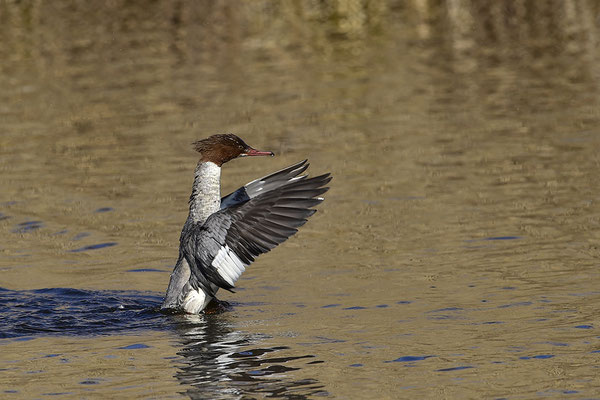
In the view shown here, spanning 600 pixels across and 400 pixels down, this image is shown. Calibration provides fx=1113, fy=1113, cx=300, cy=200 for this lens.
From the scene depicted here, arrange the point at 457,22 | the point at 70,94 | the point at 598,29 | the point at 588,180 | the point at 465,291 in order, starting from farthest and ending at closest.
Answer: the point at 457,22, the point at 598,29, the point at 70,94, the point at 588,180, the point at 465,291

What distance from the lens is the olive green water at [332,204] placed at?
7.53 m

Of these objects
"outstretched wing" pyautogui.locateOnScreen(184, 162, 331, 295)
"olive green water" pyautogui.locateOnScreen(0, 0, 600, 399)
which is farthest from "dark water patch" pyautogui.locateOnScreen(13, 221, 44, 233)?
"outstretched wing" pyautogui.locateOnScreen(184, 162, 331, 295)

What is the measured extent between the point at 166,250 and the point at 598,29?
545 inches

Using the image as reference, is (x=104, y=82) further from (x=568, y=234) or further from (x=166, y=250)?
(x=568, y=234)

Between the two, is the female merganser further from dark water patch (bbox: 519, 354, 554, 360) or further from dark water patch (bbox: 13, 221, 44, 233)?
dark water patch (bbox: 13, 221, 44, 233)

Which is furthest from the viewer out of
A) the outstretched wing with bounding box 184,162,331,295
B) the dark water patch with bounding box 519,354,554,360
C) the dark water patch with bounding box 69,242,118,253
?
the dark water patch with bounding box 69,242,118,253

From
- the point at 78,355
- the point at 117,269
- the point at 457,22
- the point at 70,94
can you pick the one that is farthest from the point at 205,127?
the point at 457,22

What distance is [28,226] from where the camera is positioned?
1164 cm

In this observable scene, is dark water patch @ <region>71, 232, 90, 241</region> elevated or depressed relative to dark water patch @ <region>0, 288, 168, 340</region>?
elevated

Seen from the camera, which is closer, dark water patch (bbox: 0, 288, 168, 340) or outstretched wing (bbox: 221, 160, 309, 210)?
dark water patch (bbox: 0, 288, 168, 340)

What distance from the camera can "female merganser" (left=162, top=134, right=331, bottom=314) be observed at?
8.47m

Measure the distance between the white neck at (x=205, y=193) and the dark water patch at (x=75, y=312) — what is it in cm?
88

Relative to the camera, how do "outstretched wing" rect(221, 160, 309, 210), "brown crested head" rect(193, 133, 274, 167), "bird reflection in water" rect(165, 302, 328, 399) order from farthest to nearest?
"brown crested head" rect(193, 133, 274, 167) → "outstretched wing" rect(221, 160, 309, 210) → "bird reflection in water" rect(165, 302, 328, 399)

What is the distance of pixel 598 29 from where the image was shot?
21969mm
